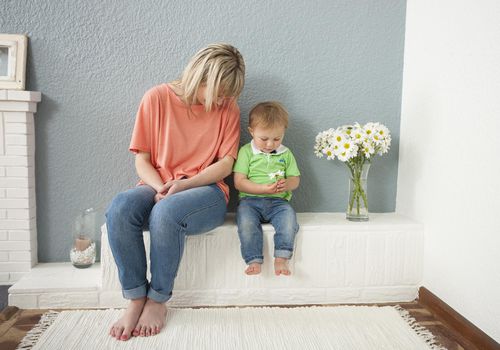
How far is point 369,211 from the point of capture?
2.29 m

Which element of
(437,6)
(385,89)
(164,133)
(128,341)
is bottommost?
(128,341)

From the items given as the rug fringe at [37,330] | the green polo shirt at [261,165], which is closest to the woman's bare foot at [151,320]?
the rug fringe at [37,330]

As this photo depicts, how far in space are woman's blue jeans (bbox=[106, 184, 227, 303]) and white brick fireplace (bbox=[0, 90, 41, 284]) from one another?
2.10 ft

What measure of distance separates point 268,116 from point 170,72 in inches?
22.4

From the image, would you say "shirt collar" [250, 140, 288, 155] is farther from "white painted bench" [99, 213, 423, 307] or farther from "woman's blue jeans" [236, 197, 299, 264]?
"white painted bench" [99, 213, 423, 307]

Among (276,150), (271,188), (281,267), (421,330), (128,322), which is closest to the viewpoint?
(128,322)

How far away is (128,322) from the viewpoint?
1.57 meters

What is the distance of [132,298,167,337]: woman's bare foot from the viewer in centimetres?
156

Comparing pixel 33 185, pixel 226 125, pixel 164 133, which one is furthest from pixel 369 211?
pixel 33 185

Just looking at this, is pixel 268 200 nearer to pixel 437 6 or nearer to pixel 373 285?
pixel 373 285

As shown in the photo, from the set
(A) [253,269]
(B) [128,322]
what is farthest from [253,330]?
(B) [128,322]

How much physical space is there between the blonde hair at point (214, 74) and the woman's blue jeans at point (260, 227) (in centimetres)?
50

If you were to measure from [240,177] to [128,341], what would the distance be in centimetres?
84

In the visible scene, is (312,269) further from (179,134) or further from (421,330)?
(179,134)
